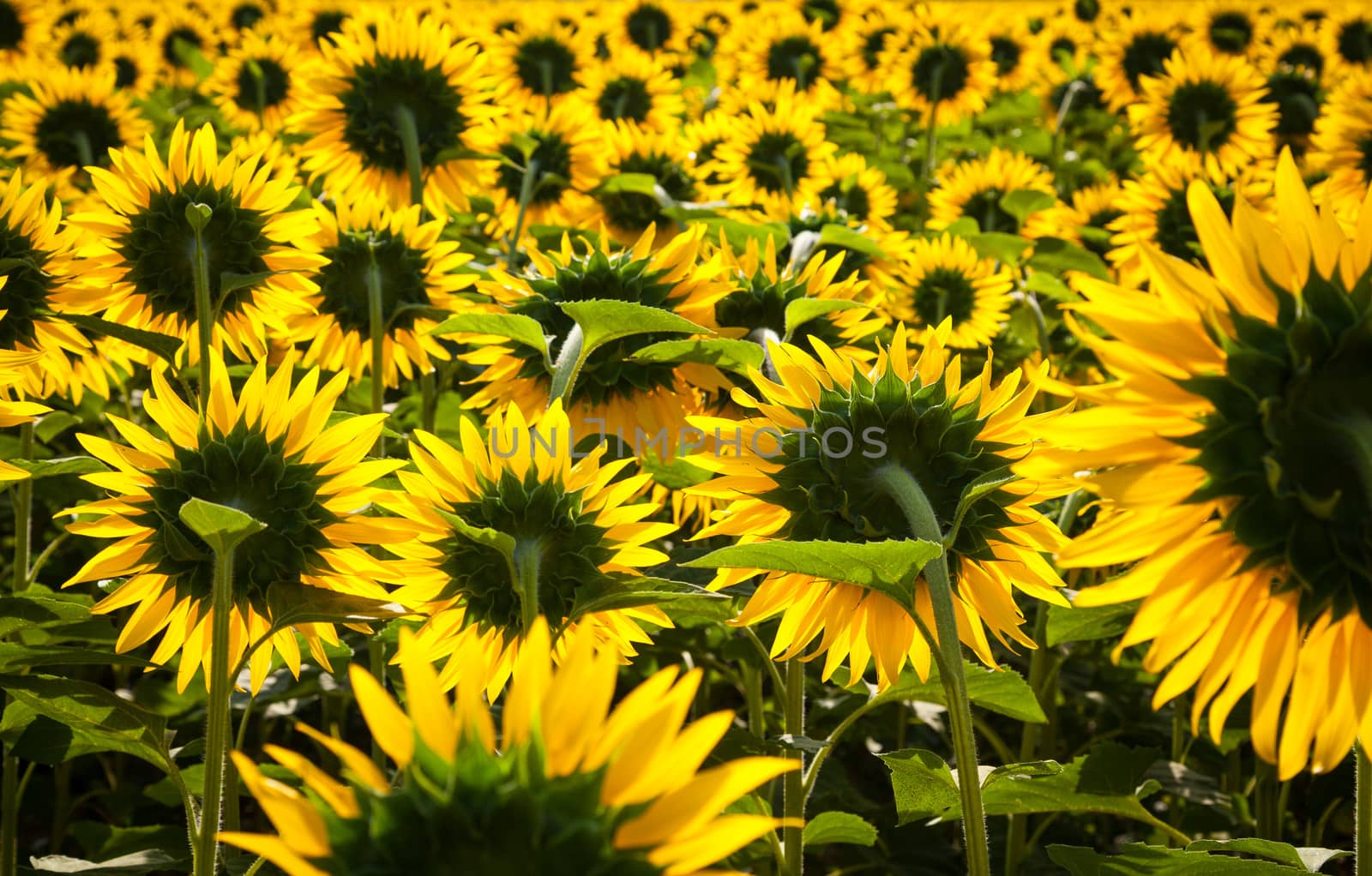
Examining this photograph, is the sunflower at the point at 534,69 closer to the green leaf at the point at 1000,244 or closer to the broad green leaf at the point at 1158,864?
the green leaf at the point at 1000,244

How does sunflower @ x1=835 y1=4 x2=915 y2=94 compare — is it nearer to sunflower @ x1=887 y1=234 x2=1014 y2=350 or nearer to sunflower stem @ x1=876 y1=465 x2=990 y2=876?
sunflower @ x1=887 y1=234 x2=1014 y2=350

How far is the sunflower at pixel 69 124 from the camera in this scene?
355 cm

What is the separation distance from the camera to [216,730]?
1310mm

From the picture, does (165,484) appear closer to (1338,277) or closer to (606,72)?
(1338,277)

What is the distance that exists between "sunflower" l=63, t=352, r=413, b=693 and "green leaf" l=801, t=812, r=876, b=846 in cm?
69

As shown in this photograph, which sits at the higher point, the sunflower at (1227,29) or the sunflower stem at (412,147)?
the sunflower at (1227,29)

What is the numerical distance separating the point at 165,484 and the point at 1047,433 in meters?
1.00

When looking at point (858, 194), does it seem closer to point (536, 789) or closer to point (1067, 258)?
point (1067, 258)

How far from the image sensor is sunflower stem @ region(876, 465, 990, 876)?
1.18m

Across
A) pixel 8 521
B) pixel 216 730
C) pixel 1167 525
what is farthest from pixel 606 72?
pixel 1167 525

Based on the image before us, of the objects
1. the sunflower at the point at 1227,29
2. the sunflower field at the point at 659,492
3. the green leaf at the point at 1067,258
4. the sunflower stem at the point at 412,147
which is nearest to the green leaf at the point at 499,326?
the sunflower field at the point at 659,492

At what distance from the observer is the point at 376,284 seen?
2275 millimetres

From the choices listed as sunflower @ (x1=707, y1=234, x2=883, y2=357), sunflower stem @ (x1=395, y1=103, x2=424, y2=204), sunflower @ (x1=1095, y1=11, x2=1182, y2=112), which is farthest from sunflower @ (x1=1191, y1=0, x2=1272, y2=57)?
sunflower @ (x1=707, y1=234, x2=883, y2=357)

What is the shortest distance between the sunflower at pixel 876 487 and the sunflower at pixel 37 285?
3.84 ft
